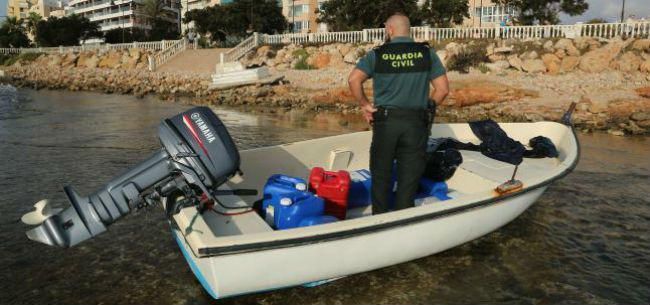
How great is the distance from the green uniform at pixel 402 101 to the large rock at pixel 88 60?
1786 inches

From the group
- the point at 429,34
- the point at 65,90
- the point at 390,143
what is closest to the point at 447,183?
the point at 390,143

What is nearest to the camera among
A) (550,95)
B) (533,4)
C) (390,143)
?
(390,143)

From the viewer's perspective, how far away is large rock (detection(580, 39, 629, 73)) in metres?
18.4

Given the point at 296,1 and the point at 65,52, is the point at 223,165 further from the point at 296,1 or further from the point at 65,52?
the point at 296,1

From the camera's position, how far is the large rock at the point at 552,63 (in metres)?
19.4

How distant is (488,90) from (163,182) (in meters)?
16.3

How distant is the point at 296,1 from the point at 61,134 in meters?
53.5

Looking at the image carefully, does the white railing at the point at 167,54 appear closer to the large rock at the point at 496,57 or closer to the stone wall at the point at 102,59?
the stone wall at the point at 102,59

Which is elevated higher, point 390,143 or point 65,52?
point 65,52

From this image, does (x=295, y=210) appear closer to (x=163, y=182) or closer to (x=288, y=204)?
(x=288, y=204)

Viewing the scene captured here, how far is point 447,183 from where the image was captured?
605 centimetres

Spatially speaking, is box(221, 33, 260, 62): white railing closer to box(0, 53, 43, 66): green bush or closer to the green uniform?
the green uniform

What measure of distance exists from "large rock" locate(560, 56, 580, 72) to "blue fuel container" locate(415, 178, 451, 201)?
16.1 metres

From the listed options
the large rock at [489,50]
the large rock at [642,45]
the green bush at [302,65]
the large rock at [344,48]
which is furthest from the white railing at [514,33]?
the green bush at [302,65]
